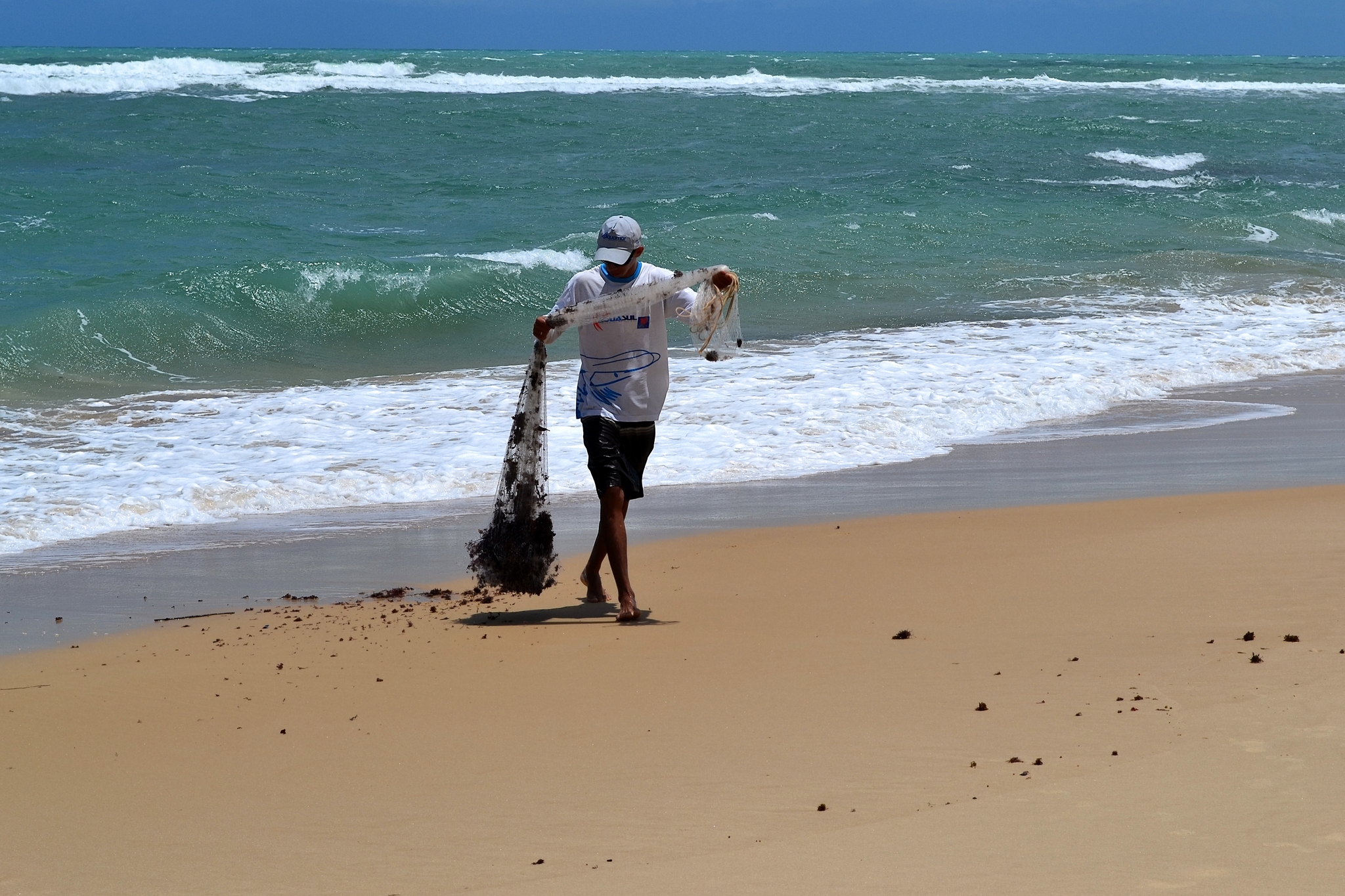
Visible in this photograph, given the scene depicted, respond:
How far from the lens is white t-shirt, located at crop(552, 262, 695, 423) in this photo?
5.33 metres

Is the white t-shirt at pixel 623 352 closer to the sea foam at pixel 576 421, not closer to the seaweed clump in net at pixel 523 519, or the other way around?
the seaweed clump in net at pixel 523 519

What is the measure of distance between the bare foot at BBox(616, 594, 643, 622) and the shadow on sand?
0.8 inches

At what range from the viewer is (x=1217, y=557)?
5.77 meters

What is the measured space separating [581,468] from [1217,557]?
3.90m

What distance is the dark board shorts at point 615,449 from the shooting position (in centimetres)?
543

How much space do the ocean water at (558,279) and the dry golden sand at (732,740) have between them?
9.07ft

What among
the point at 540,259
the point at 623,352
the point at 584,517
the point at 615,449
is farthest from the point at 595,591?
the point at 540,259

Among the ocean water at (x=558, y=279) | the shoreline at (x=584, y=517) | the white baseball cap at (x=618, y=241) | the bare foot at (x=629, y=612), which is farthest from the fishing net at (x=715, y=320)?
the ocean water at (x=558, y=279)

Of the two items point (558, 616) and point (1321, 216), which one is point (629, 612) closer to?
point (558, 616)

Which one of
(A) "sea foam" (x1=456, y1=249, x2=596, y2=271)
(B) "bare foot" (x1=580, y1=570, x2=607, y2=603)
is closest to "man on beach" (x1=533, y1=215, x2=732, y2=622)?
(B) "bare foot" (x1=580, y1=570, x2=607, y2=603)

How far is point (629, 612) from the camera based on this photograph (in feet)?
17.4

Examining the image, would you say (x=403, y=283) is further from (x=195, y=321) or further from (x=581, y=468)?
(x=581, y=468)

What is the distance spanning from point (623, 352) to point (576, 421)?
4.30m

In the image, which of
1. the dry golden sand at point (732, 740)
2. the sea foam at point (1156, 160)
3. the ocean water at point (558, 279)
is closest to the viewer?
the dry golden sand at point (732, 740)
